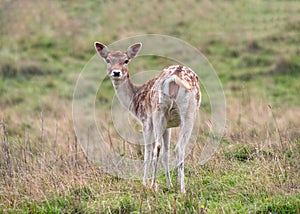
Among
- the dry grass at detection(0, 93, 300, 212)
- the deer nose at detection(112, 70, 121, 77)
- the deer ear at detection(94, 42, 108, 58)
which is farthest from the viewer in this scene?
the deer ear at detection(94, 42, 108, 58)

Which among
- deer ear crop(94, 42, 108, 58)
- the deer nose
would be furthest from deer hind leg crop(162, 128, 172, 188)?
deer ear crop(94, 42, 108, 58)

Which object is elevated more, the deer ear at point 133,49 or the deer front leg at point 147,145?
the deer ear at point 133,49

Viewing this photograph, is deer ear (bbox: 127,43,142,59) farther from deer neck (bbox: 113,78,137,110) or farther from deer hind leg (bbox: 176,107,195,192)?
deer hind leg (bbox: 176,107,195,192)

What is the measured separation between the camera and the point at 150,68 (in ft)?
59.8

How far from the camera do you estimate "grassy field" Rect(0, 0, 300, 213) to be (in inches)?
282

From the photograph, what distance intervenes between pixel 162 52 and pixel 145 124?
10724 millimetres

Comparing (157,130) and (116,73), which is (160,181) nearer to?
(157,130)

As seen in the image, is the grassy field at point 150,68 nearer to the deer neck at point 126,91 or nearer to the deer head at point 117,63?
the deer neck at point 126,91

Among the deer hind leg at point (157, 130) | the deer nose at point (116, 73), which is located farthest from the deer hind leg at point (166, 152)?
the deer nose at point (116, 73)

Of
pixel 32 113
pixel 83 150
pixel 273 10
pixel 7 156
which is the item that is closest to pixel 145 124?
pixel 83 150

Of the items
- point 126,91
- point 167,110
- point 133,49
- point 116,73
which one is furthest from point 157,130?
point 133,49

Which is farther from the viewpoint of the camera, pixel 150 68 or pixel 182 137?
pixel 150 68

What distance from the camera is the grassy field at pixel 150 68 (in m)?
7.17

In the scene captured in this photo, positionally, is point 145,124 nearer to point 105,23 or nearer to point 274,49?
point 274,49
